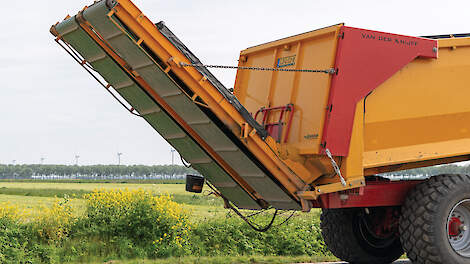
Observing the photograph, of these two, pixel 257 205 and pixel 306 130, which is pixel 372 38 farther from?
pixel 257 205

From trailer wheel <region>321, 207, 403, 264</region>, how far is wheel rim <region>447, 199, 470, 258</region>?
3.78 feet

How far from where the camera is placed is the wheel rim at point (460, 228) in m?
7.76

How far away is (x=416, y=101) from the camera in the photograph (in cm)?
774

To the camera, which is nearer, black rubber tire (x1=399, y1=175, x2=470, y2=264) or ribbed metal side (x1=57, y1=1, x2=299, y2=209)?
ribbed metal side (x1=57, y1=1, x2=299, y2=209)

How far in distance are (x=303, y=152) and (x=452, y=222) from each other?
95.8 inches

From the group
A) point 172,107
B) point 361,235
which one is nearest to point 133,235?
point 172,107

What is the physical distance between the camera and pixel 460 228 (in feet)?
25.6

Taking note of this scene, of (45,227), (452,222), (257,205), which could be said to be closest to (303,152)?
(257,205)

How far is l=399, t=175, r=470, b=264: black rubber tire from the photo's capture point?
730 centimetres

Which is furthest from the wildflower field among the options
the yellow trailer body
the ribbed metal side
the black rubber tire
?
the black rubber tire

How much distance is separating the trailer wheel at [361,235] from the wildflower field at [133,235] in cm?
117

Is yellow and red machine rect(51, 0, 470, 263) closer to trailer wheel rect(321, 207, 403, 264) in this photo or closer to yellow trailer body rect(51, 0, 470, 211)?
yellow trailer body rect(51, 0, 470, 211)

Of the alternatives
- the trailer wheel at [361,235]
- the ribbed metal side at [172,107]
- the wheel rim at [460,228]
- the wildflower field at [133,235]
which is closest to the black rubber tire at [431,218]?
the wheel rim at [460,228]

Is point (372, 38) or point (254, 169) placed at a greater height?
point (372, 38)
